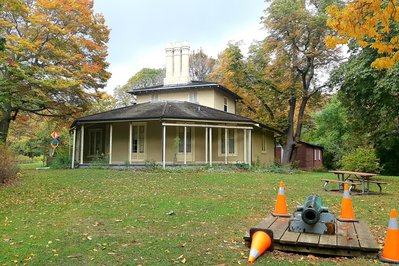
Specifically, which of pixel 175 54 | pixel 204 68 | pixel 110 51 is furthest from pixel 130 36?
pixel 204 68

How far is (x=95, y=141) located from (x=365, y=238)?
22.5 metres

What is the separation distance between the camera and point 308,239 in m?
4.64

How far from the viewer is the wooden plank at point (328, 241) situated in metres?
4.40

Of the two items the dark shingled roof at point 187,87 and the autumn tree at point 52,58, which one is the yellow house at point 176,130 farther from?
the autumn tree at point 52,58

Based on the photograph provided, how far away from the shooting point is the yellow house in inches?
821

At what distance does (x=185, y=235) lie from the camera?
5641 mm

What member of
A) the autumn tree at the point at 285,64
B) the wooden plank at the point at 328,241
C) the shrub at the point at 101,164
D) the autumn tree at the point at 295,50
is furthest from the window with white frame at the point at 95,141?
the wooden plank at the point at 328,241

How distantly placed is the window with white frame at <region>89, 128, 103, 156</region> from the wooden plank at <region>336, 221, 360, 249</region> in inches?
824

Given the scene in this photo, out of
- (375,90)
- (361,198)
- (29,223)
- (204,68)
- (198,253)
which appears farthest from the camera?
(204,68)

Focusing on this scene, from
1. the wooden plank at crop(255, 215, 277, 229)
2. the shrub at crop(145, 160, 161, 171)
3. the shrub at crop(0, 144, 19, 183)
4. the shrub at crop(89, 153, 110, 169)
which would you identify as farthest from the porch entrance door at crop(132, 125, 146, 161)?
the wooden plank at crop(255, 215, 277, 229)

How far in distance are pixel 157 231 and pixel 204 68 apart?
43.6 metres

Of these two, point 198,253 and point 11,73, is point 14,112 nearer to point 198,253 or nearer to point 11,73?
point 11,73

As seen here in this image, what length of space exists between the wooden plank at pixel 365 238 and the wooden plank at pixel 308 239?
0.57 m

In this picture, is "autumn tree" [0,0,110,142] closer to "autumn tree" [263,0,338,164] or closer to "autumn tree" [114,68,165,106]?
"autumn tree" [263,0,338,164]
